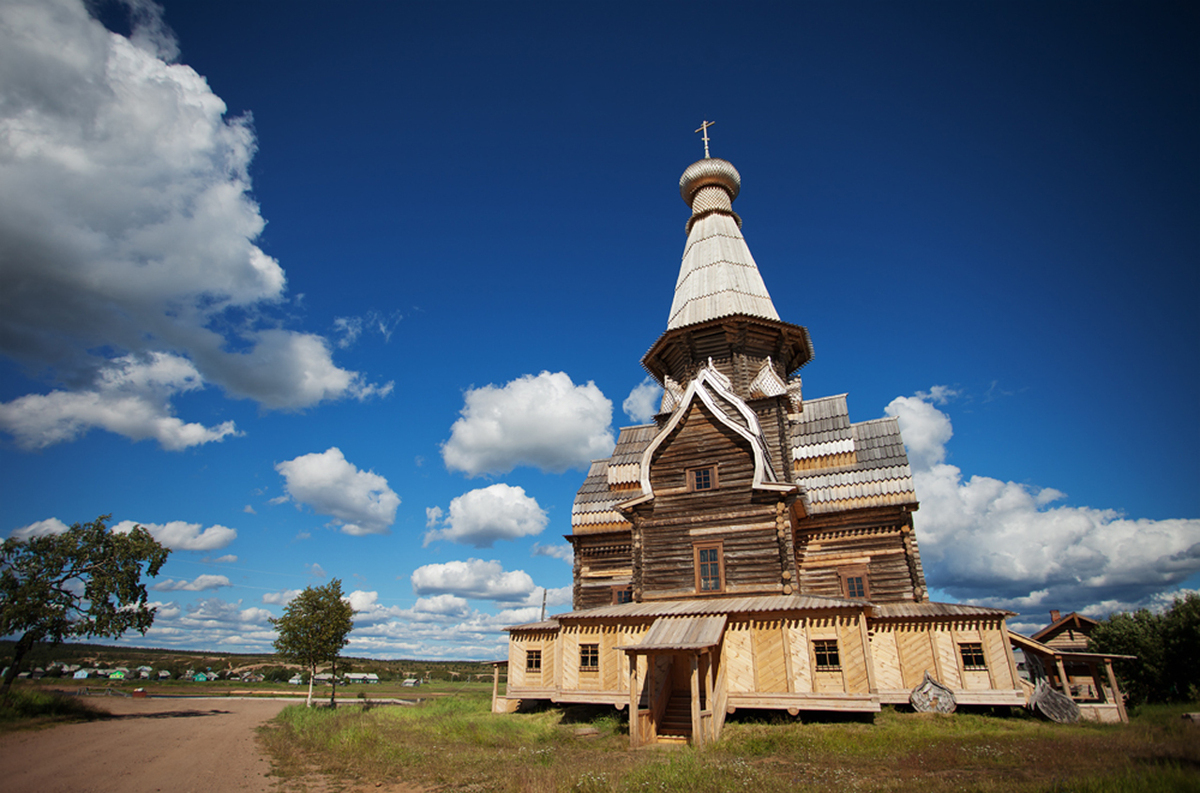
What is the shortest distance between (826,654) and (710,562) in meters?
4.51

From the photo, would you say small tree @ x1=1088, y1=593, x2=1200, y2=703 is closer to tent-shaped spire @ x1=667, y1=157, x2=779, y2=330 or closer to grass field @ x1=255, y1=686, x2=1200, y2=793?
grass field @ x1=255, y1=686, x2=1200, y2=793

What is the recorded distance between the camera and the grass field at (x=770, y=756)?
9.25 meters

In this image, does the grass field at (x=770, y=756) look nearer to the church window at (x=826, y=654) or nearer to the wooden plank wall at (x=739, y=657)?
the wooden plank wall at (x=739, y=657)

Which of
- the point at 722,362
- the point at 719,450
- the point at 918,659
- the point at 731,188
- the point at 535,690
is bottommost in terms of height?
the point at 535,690

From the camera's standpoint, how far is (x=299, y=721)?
72.1 ft

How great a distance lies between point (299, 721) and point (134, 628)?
916cm

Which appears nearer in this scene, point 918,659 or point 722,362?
point 918,659

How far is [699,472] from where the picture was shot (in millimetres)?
20359

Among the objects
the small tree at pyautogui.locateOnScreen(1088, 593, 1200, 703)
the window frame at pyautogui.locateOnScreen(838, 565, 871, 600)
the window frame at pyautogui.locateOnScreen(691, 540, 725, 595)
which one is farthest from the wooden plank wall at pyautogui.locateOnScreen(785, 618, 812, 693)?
the small tree at pyautogui.locateOnScreen(1088, 593, 1200, 703)

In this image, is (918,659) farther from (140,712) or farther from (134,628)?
(140,712)

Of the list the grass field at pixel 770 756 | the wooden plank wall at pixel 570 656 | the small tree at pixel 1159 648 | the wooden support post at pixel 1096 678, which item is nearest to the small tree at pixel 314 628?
the grass field at pixel 770 756

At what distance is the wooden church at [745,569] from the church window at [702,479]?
5cm

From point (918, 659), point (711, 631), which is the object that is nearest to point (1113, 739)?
point (918, 659)

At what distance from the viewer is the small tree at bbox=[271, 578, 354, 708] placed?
3031cm
